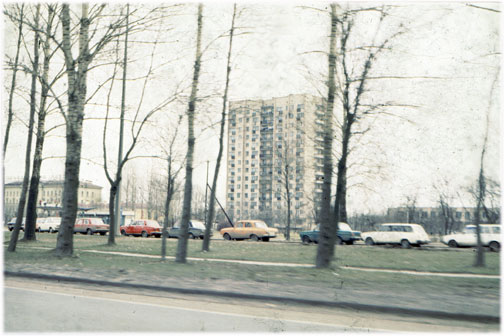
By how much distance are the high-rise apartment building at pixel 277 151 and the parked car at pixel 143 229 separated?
963 centimetres

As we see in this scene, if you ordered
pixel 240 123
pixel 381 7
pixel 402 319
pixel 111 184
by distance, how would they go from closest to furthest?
pixel 402 319, pixel 381 7, pixel 240 123, pixel 111 184

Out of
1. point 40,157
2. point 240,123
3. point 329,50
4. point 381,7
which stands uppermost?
point 381,7

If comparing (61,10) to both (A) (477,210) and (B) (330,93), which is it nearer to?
(B) (330,93)

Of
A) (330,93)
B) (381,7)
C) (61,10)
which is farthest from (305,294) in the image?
(61,10)

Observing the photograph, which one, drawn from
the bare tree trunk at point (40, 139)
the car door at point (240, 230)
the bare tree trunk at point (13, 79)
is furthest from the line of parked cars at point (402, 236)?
the bare tree trunk at point (13, 79)

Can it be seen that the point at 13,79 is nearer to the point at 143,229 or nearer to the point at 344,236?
the point at 344,236

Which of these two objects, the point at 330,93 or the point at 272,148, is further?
the point at 272,148

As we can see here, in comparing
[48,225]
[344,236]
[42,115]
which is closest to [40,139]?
[42,115]

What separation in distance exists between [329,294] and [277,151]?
2747 cm

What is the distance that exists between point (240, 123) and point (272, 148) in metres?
19.3

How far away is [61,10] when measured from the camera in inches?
557

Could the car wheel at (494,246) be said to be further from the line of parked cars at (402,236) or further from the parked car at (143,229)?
the parked car at (143,229)

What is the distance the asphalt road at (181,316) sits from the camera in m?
5.77

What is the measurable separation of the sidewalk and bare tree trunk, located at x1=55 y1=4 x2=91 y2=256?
139 inches
